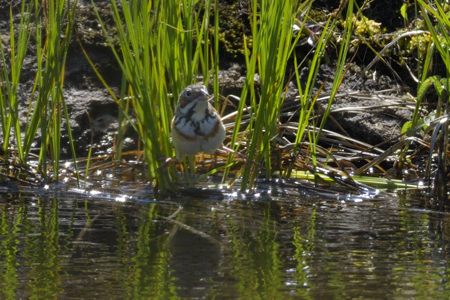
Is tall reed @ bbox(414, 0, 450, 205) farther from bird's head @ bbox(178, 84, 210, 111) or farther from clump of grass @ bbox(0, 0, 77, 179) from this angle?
clump of grass @ bbox(0, 0, 77, 179)

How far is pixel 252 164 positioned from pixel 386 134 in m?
1.30

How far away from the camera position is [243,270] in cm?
372

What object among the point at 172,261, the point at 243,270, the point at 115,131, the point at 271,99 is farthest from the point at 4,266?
the point at 115,131

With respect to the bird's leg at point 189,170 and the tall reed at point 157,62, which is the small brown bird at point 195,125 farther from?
the bird's leg at point 189,170

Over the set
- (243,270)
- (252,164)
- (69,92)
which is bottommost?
(243,270)

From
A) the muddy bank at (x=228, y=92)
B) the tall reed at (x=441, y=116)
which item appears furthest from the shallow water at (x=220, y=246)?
the muddy bank at (x=228, y=92)

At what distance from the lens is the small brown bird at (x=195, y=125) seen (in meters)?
5.05

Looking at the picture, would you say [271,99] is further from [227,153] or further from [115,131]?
[115,131]

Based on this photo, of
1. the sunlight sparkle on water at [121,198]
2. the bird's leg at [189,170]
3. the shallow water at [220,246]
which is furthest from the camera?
the bird's leg at [189,170]

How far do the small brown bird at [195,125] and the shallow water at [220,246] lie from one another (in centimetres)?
26

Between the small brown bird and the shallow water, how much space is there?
0.84ft

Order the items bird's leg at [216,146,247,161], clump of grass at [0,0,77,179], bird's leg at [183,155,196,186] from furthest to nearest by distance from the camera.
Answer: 1. bird's leg at [183,155,196,186]
2. bird's leg at [216,146,247,161]
3. clump of grass at [0,0,77,179]

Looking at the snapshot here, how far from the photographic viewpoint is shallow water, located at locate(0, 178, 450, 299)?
3.48 meters

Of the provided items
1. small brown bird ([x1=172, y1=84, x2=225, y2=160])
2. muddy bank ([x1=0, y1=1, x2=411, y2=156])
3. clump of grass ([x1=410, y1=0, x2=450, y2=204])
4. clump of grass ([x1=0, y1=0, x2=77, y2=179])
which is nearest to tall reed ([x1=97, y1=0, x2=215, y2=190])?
small brown bird ([x1=172, y1=84, x2=225, y2=160])
